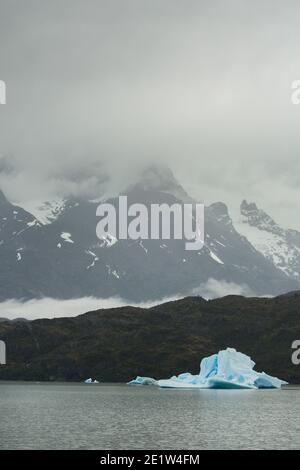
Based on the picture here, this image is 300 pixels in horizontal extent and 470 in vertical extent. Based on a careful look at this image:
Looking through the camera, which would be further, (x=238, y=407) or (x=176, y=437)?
(x=238, y=407)

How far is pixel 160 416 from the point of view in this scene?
105 metres

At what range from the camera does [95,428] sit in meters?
85.3

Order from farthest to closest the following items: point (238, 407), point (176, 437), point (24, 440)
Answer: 1. point (238, 407)
2. point (176, 437)
3. point (24, 440)

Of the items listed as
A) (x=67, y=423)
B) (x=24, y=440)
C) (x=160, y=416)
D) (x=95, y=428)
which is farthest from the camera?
(x=160, y=416)
